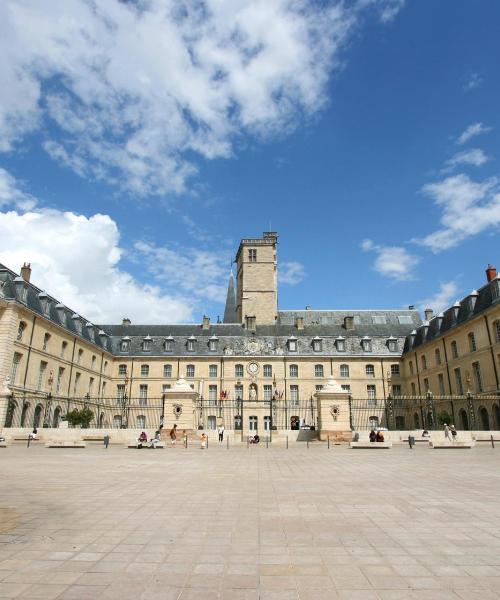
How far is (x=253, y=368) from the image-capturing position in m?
47.4

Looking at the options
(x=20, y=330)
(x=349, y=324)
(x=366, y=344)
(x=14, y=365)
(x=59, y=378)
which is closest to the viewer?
(x=14, y=365)

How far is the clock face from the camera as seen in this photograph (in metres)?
47.2

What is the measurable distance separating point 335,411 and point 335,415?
23 cm

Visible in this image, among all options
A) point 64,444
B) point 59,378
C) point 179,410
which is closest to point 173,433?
point 179,410

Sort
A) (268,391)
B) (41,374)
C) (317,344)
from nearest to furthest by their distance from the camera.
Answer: (41,374) < (268,391) < (317,344)

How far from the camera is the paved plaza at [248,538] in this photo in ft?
13.5

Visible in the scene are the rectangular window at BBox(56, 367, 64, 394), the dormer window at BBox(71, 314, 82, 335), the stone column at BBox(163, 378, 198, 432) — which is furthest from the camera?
the dormer window at BBox(71, 314, 82, 335)

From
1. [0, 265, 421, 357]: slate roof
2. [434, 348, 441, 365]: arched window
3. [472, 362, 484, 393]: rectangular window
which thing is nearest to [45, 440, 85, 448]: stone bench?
[0, 265, 421, 357]: slate roof

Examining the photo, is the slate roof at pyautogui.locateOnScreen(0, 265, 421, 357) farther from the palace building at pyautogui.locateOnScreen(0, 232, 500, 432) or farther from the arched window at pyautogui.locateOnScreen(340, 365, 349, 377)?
the arched window at pyautogui.locateOnScreen(340, 365, 349, 377)

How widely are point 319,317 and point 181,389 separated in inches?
1268

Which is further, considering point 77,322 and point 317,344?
point 317,344

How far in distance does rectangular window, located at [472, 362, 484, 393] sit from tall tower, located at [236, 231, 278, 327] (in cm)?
2617

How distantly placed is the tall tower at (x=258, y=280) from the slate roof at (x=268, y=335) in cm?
322

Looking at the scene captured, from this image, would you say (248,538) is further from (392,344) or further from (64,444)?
(392,344)
